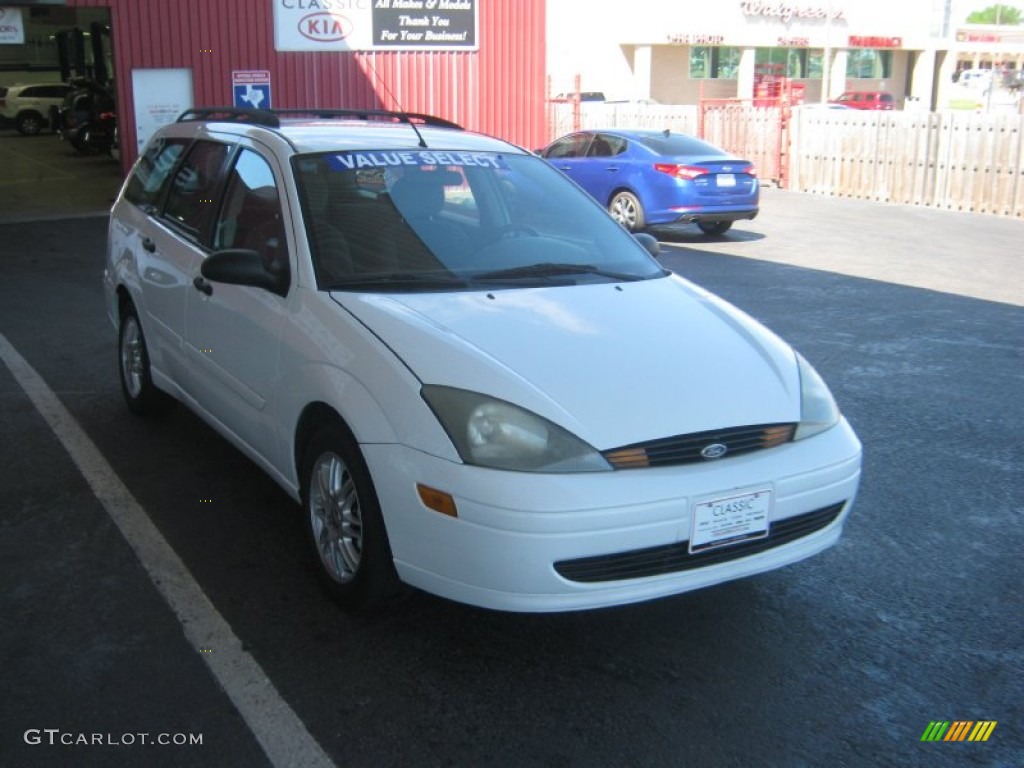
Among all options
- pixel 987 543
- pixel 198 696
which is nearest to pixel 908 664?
pixel 987 543

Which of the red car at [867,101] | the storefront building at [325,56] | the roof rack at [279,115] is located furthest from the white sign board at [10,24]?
the red car at [867,101]

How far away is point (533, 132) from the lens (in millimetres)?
21484

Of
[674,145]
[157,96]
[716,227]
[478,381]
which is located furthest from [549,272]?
[157,96]

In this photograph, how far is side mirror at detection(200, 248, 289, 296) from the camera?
13.7 feet

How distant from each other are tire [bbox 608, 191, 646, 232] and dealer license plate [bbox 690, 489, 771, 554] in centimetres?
1138

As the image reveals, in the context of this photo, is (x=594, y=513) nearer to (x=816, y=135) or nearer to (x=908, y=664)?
(x=908, y=664)

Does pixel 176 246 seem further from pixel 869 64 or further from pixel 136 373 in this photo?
pixel 869 64

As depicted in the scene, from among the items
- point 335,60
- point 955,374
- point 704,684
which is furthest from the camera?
point 335,60

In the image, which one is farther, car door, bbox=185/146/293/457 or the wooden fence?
the wooden fence

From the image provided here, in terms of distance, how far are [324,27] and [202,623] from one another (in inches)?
661

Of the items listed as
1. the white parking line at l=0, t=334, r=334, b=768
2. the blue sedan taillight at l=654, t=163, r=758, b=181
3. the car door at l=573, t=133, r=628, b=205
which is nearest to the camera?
the white parking line at l=0, t=334, r=334, b=768

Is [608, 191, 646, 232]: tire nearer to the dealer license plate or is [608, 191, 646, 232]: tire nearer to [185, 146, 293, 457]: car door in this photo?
[185, 146, 293, 457]: car door

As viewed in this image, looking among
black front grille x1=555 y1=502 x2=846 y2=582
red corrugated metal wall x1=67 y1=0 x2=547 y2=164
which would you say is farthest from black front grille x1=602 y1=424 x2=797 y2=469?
red corrugated metal wall x1=67 y1=0 x2=547 y2=164

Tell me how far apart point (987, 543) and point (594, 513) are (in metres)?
2.29
